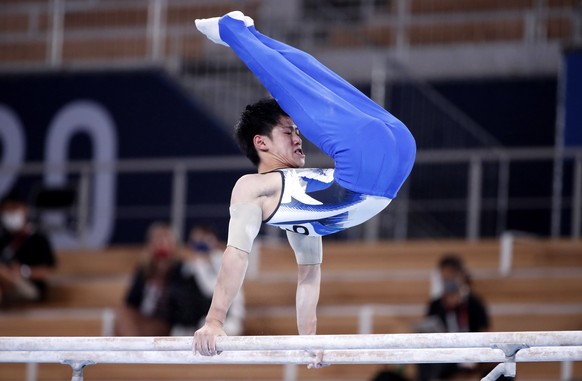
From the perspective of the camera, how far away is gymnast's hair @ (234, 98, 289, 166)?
15.2 feet

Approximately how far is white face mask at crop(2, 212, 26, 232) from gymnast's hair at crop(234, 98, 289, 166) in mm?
5204

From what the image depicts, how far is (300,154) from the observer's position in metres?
4.66

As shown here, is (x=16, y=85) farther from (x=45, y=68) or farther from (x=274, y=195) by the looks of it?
(x=274, y=195)

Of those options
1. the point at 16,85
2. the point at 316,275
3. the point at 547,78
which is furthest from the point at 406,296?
the point at 16,85

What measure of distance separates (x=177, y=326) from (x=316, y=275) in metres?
3.60

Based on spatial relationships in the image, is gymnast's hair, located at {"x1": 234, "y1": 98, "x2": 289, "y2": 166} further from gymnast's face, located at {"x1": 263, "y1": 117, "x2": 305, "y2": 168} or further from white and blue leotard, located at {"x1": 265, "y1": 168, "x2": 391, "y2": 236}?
white and blue leotard, located at {"x1": 265, "y1": 168, "x2": 391, "y2": 236}

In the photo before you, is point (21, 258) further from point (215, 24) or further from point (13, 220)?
point (215, 24)

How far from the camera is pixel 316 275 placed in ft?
15.5

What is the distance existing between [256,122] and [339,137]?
15.5 inches

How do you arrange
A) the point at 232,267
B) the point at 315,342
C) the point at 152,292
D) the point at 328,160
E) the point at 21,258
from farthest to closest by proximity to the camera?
1. the point at 328,160
2. the point at 21,258
3. the point at 152,292
4. the point at 232,267
5. the point at 315,342

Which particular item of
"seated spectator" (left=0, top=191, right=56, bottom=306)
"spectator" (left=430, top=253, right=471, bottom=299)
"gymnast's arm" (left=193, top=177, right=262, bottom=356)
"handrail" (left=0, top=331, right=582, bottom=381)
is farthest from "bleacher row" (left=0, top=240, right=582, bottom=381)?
"gymnast's arm" (left=193, top=177, right=262, bottom=356)

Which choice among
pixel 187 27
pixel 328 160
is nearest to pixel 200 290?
pixel 328 160

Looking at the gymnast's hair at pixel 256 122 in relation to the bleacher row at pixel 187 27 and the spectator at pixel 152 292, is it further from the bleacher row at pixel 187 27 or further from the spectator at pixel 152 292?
the bleacher row at pixel 187 27

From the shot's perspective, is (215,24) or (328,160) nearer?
(215,24)
